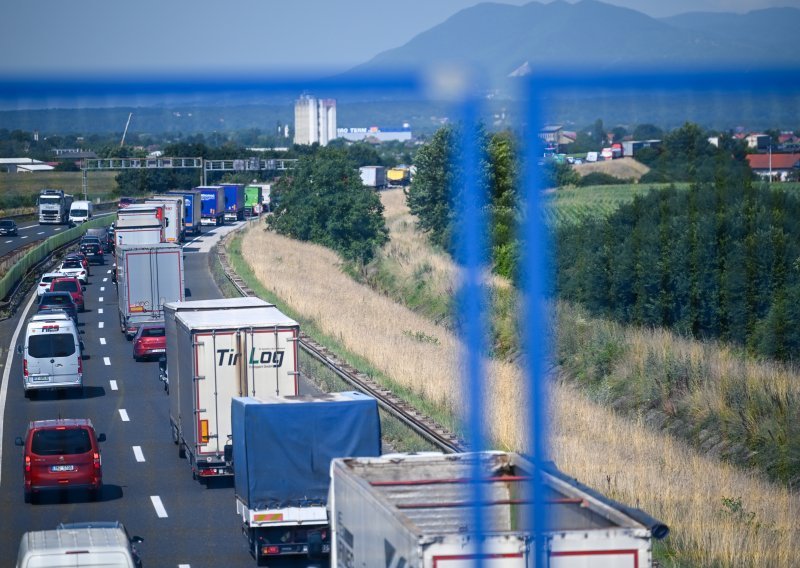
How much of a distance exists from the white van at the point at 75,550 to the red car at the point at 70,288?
3187 cm

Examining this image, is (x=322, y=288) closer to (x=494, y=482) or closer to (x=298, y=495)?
(x=298, y=495)

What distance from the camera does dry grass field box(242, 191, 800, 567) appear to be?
45.1 feet

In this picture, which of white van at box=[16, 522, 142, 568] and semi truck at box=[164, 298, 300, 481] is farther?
semi truck at box=[164, 298, 300, 481]

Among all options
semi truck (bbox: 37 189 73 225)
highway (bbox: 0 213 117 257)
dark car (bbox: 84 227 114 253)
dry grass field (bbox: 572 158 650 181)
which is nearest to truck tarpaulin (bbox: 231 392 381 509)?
dry grass field (bbox: 572 158 650 181)

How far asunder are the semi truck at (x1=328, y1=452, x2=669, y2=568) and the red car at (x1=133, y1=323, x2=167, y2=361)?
856 inches

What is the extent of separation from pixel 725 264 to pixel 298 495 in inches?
837

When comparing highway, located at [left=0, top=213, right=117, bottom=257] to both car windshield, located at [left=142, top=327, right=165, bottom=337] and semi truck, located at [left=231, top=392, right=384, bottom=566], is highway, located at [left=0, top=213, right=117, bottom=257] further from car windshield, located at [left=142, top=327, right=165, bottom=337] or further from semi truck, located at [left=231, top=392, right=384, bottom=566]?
semi truck, located at [left=231, top=392, right=384, bottom=566]

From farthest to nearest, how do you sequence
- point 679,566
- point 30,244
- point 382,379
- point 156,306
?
point 30,244
point 156,306
point 382,379
point 679,566

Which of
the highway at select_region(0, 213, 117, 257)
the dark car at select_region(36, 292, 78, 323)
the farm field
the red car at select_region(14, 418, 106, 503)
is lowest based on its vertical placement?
the highway at select_region(0, 213, 117, 257)

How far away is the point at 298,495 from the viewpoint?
1448cm

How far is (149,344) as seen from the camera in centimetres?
3122

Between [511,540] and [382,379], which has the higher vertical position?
[511,540]

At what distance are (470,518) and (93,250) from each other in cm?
5282

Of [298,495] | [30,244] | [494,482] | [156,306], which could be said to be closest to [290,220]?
[30,244]
